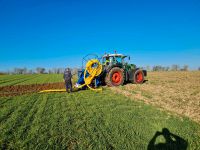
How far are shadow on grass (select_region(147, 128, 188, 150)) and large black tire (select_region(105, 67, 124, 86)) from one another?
8225mm

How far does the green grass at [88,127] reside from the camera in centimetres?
384

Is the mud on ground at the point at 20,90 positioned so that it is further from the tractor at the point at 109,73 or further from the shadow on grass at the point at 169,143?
the shadow on grass at the point at 169,143

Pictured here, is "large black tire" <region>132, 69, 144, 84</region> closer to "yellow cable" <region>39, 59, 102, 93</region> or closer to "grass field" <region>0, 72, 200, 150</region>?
"yellow cable" <region>39, 59, 102, 93</region>

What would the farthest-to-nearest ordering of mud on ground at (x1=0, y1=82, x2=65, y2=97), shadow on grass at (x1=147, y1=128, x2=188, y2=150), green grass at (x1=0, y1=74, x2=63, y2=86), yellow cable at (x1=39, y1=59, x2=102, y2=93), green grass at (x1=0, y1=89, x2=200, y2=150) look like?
green grass at (x1=0, y1=74, x2=63, y2=86) → yellow cable at (x1=39, y1=59, x2=102, y2=93) → mud on ground at (x1=0, y1=82, x2=65, y2=97) → green grass at (x1=0, y1=89, x2=200, y2=150) → shadow on grass at (x1=147, y1=128, x2=188, y2=150)

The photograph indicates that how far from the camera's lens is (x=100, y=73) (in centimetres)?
1205

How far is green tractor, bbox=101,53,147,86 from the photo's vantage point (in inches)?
493

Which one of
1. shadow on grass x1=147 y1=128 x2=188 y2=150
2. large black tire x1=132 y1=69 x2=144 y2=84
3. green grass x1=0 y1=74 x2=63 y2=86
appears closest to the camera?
shadow on grass x1=147 y1=128 x2=188 y2=150

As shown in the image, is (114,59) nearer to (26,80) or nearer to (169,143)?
(169,143)

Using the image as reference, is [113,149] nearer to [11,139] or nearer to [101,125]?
[101,125]

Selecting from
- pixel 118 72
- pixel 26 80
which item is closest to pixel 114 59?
pixel 118 72

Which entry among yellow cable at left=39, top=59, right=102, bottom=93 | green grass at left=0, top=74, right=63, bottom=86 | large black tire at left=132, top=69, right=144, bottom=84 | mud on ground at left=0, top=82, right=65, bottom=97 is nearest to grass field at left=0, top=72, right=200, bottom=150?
mud on ground at left=0, top=82, right=65, bottom=97

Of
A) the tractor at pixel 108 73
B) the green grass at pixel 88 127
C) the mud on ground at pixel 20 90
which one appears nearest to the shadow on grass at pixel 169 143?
the green grass at pixel 88 127

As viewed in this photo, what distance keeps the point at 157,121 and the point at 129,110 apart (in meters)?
1.39

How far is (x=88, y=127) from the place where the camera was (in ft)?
15.4
